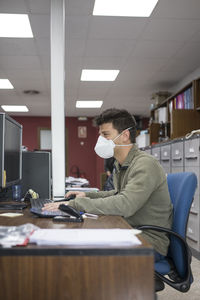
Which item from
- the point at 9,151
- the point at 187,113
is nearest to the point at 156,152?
the point at 187,113

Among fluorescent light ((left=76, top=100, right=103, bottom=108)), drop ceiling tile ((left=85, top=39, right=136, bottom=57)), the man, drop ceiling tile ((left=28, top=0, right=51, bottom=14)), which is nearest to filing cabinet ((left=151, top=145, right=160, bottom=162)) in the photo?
drop ceiling tile ((left=85, top=39, right=136, bottom=57))

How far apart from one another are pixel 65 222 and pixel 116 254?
0.49 metres

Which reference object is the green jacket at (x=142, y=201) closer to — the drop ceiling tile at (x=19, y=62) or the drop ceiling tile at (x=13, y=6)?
the drop ceiling tile at (x=13, y=6)

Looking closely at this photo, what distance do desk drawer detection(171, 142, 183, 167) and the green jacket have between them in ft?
7.78

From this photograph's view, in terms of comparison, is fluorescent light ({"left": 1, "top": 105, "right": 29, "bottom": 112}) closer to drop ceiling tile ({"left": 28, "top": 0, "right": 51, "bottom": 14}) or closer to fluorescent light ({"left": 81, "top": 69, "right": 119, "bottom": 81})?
fluorescent light ({"left": 81, "top": 69, "right": 119, "bottom": 81})

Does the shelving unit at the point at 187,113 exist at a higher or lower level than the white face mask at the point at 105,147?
higher

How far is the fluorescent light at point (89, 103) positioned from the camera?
8.35 metres

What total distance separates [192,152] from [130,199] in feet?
7.84

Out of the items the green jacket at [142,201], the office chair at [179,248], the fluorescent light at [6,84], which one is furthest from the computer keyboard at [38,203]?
the fluorescent light at [6,84]

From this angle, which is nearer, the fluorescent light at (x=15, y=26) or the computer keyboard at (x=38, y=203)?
the computer keyboard at (x=38, y=203)

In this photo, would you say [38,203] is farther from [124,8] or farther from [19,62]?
[19,62]

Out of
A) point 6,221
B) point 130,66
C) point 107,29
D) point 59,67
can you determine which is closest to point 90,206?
point 6,221

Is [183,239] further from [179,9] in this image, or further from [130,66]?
[130,66]

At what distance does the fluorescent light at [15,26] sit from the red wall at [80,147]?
637cm
